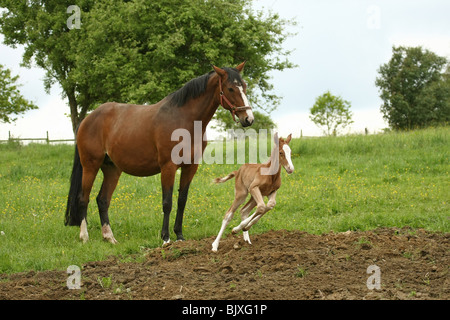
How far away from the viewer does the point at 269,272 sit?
245 inches

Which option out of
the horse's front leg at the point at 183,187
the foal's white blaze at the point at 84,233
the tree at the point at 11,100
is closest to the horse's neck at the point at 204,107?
the horse's front leg at the point at 183,187

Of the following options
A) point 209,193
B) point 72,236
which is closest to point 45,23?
point 209,193

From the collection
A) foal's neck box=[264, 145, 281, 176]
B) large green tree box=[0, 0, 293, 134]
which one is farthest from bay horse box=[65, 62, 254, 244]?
large green tree box=[0, 0, 293, 134]

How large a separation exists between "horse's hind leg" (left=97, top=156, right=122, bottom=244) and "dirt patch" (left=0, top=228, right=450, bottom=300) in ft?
5.57

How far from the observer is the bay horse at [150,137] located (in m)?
8.02

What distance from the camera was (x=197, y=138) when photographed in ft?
27.5

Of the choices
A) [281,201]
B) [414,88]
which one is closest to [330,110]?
[414,88]

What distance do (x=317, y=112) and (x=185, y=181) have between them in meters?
59.1

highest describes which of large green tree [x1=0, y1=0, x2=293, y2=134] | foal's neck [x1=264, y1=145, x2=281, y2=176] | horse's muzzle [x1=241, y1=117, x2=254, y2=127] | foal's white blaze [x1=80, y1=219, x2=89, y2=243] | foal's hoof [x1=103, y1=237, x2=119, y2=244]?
large green tree [x1=0, y1=0, x2=293, y2=134]

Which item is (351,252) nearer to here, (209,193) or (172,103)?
(172,103)

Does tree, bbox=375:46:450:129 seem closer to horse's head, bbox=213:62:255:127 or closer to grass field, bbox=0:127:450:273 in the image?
grass field, bbox=0:127:450:273

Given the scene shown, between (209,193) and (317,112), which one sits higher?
(317,112)

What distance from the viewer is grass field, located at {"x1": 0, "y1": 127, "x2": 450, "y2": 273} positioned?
9216mm
